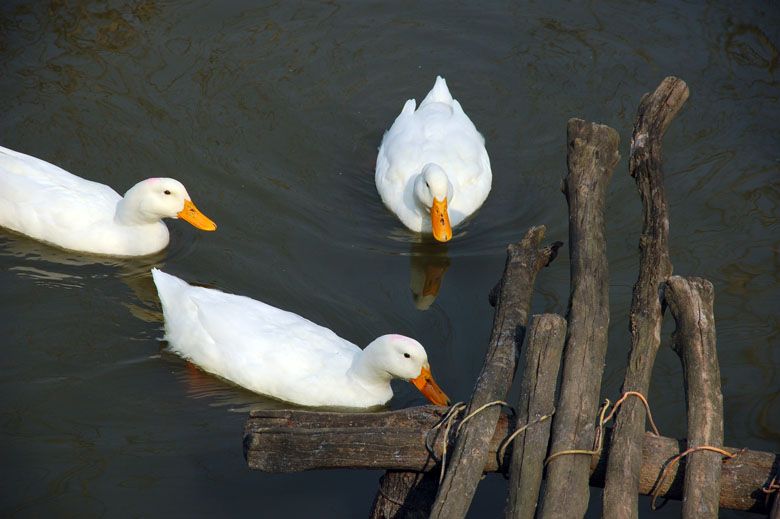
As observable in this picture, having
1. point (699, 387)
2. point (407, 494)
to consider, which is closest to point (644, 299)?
point (699, 387)

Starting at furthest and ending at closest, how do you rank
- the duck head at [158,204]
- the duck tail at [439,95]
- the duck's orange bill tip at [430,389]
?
the duck tail at [439,95] < the duck head at [158,204] < the duck's orange bill tip at [430,389]

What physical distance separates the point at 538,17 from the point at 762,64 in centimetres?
243

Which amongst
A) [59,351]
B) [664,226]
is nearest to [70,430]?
[59,351]

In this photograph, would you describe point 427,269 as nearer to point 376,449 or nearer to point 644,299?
point 644,299

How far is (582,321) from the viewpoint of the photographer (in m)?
4.21

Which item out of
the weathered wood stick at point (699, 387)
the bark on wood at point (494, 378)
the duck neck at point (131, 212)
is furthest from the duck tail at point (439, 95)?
the weathered wood stick at point (699, 387)

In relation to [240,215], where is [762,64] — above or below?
above

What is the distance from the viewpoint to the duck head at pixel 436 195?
21.5 feet

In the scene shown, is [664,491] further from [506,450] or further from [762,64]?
[762,64]

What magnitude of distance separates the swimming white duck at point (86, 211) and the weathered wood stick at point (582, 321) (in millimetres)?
2943

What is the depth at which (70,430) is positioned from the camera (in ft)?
16.6

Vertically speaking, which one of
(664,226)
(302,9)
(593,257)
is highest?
(302,9)

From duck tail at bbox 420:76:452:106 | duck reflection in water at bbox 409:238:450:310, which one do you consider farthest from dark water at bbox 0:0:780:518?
duck tail at bbox 420:76:452:106

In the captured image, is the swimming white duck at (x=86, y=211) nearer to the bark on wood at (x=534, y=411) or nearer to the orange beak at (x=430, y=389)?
the orange beak at (x=430, y=389)
